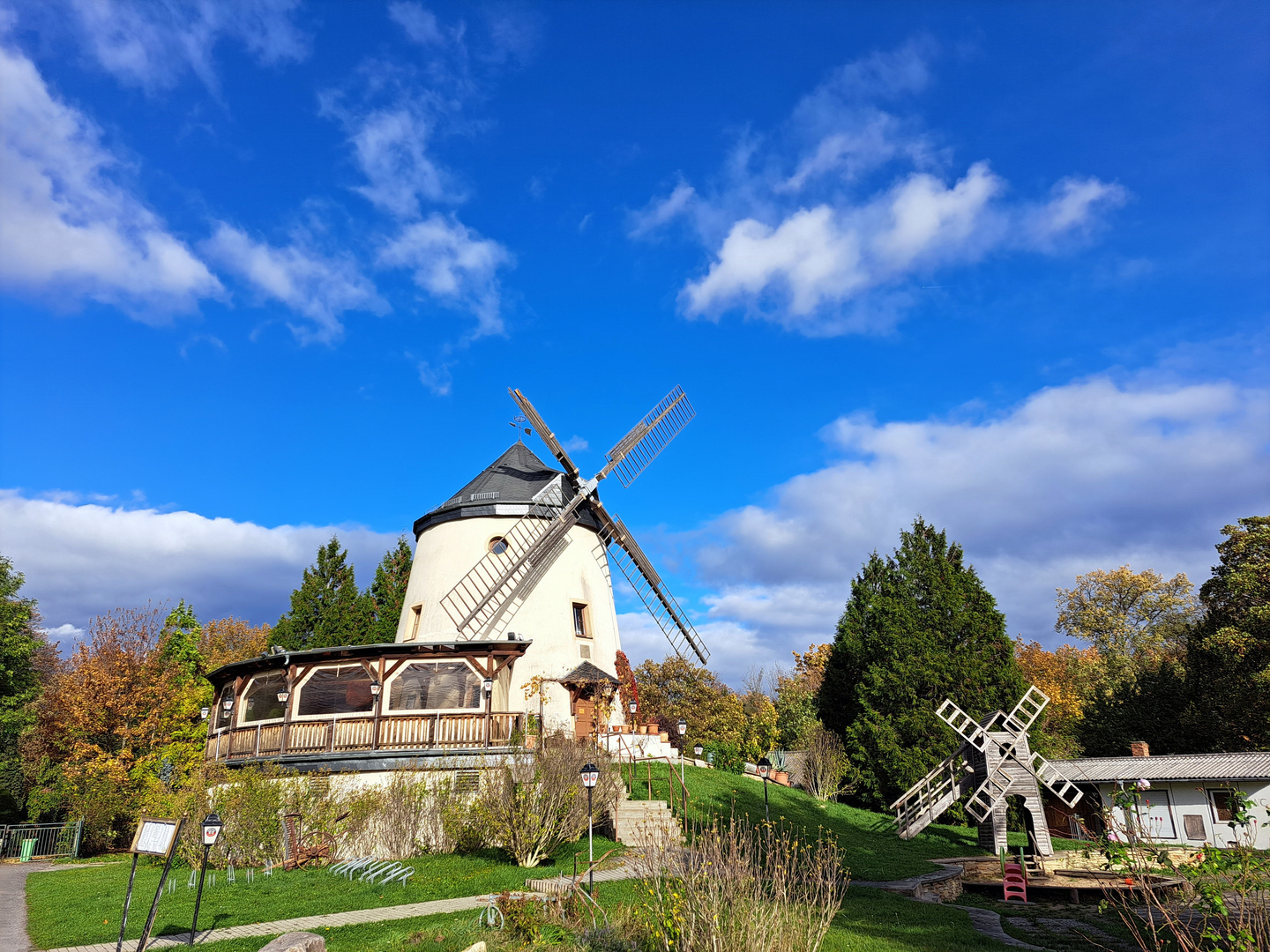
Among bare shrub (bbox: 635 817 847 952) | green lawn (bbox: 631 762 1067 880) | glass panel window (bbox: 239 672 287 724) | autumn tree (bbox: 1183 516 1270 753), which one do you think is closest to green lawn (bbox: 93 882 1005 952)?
bare shrub (bbox: 635 817 847 952)

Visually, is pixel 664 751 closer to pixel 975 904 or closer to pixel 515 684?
pixel 515 684

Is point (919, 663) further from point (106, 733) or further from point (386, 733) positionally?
point (106, 733)

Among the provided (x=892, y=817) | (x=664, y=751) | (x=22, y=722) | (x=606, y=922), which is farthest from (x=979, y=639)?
(x=22, y=722)

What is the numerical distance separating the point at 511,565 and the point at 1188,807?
19.4 m

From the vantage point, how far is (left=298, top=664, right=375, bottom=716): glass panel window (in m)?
19.7

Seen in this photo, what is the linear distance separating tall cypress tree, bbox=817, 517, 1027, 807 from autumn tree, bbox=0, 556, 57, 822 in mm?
32042

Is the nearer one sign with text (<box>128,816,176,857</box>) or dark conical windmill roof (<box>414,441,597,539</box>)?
sign with text (<box>128,816,176,857</box>)

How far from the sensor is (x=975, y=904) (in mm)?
12344

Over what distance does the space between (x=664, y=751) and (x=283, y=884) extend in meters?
12.1

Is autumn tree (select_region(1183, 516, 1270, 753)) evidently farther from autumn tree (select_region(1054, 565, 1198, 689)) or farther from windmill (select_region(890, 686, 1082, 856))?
autumn tree (select_region(1054, 565, 1198, 689))

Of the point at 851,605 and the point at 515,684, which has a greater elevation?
the point at 851,605

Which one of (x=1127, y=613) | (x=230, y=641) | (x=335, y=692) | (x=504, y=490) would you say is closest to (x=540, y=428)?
(x=504, y=490)

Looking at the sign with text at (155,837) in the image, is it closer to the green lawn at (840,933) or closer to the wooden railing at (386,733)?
the green lawn at (840,933)

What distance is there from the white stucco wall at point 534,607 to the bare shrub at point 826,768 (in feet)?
23.0
